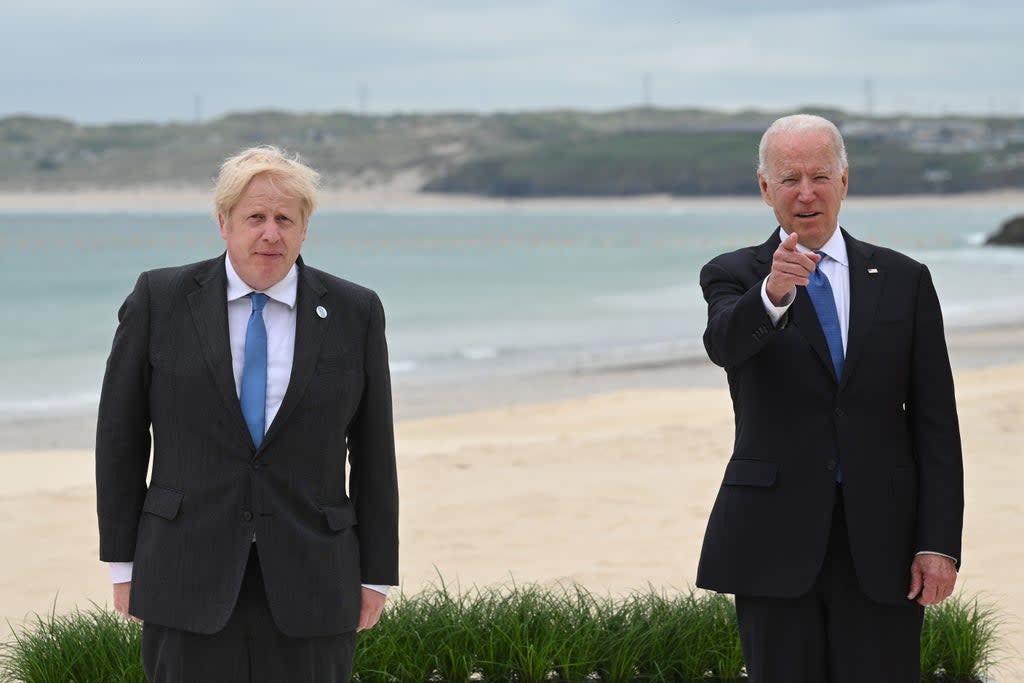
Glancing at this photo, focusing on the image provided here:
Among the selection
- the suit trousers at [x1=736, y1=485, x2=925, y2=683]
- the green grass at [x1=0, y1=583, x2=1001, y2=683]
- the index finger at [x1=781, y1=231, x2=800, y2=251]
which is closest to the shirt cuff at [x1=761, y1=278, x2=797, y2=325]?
the index finger at [x1=781, y1=231, x2=800, y2=251]

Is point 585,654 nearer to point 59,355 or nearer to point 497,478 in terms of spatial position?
point 497,478

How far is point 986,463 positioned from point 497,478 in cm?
320

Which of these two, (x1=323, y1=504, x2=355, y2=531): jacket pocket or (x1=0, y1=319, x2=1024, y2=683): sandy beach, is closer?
(x1=323, y1=504, x2=355, y2=531): jacket pocket

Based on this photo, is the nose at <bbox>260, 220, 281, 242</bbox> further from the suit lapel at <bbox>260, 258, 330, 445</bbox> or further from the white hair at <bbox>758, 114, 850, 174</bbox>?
the white hair at <bbox>758, 114, 850, 174</bbox>

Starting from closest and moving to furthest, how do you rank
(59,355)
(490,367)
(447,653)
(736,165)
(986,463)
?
(447,653) < (986,463) < (490,367) < (59,355) < (736,165)

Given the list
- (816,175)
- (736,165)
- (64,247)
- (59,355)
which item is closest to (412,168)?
(736,165)

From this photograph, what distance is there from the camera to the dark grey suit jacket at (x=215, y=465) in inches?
120

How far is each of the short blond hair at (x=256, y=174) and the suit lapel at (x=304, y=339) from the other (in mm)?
163

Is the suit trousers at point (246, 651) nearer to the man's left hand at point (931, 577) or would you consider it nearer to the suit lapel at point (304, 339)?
the suit lapel at point (304, 339)

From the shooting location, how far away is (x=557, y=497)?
9.34 metres

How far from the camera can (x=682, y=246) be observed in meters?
66.6

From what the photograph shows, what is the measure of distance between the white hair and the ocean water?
14911mm

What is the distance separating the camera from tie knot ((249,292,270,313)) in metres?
3.10

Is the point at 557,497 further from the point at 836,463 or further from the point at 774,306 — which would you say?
the point at 774,306
